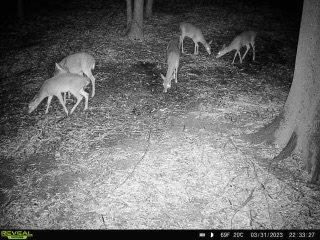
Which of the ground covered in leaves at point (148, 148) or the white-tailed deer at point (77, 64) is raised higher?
the white-tailed deer at point (77, 64)

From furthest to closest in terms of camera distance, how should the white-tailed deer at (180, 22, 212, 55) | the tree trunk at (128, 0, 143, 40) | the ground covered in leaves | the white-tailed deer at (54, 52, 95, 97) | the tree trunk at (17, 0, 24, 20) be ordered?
the tree trunk at (17, 0, 24, 20) → the tree trunk at (128, 0, 143, 40) → the white-tailed deer at (180, 22, 212, 55) → the white-tailed deer at (54, 52, 95, 97) → the ground covered in leaves

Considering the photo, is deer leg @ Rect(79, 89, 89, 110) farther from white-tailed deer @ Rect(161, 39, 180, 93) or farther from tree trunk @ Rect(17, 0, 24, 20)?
tree trunk @ Rect(17, 0, 24, 20)

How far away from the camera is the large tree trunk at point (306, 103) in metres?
5.64

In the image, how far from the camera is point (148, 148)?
6879 mm

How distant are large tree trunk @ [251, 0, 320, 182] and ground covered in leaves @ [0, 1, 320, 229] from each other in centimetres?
32

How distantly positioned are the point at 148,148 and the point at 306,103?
3.33 meters

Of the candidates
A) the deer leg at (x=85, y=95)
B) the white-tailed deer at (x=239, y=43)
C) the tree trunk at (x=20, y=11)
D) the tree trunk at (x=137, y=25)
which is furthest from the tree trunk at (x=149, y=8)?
the deer leg at (x=85, y=95)

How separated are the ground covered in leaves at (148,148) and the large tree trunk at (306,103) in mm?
321

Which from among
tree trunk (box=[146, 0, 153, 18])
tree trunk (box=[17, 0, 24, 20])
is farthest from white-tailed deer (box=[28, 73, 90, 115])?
tree trunk (box=[17, 0, 24, 20])

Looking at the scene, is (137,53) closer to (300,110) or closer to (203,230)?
(300,110)

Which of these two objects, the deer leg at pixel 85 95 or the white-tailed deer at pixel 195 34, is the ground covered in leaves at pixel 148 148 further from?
the white-tailed deer at pixel 195 34

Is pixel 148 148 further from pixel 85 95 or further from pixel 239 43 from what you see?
pixel 239 43

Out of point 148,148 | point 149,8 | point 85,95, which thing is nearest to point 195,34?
point 149,8

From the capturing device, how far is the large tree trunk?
18.5 ft
